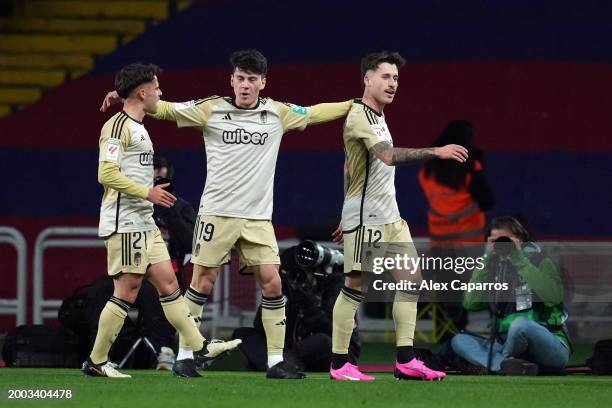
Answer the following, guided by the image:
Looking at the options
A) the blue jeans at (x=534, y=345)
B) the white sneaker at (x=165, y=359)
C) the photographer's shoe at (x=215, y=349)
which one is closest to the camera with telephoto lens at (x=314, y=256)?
the white sneaker at (x=165, y=359)

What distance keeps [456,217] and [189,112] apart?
18.0 ft

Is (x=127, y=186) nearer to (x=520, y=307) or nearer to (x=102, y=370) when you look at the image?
(x=102, y=370)

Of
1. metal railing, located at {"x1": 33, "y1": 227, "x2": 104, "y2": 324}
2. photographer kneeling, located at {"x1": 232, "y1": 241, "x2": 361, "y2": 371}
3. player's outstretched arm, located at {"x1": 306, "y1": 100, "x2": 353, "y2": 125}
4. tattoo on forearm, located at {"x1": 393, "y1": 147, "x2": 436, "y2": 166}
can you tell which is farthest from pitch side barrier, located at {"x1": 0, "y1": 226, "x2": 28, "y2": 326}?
tattoo on forearm, located at {"x1": 393, "y1": 147, "x2": 436, "y2": 166}

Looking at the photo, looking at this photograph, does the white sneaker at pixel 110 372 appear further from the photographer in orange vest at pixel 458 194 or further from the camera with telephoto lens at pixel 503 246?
the photographer in orange vest at pixel 458 194

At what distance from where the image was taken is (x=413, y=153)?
8.84 m

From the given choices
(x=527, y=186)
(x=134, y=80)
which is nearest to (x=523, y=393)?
(x=134, y=80)

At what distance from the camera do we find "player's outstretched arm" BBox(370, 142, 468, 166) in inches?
339

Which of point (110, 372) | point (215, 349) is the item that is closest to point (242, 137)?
point (215, 349)

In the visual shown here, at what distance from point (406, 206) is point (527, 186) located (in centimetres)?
119

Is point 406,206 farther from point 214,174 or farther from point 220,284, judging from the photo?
point 214,174

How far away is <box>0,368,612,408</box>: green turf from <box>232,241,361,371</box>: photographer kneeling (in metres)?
0.90

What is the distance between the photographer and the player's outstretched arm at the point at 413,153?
862cm

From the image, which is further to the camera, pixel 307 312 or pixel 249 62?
pixel 307 312

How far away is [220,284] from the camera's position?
1320 centimetres
